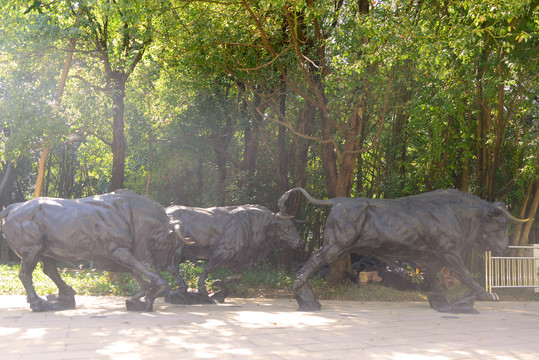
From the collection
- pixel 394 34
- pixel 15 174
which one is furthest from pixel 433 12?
pixel 15 174

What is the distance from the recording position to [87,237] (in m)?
7.66

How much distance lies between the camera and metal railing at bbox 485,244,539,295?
1120cm

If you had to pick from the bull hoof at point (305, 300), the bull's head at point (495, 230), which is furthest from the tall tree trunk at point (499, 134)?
the bull hoof at point (305, 300)

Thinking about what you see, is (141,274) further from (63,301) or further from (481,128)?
(481,128)

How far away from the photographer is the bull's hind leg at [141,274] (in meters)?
7.59

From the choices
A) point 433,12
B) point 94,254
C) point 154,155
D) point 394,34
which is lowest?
point 94,254

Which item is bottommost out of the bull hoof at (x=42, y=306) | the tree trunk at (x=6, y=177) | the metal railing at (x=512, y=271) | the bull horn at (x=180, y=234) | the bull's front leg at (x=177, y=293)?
the bull hoof at (x=42, y=306)

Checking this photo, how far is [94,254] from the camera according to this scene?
25.7 ft

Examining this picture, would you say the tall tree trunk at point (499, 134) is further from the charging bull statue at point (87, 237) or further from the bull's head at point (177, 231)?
the charging bull statue at point (87, 237)

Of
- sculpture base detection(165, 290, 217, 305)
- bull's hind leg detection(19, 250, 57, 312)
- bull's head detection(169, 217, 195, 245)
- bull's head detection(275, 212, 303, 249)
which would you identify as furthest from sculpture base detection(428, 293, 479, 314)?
bull's hind leg detection(19, 250, 57, 312)

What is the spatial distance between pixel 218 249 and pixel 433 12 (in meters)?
6.36

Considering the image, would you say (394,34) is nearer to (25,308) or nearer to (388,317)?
(388,317)

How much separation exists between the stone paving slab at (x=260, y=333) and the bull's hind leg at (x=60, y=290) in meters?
→ 0.25

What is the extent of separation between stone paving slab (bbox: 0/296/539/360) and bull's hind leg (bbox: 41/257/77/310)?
10.0 inches
